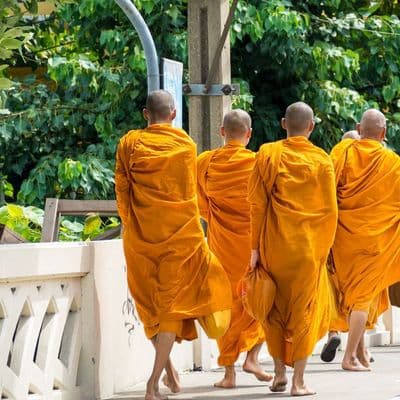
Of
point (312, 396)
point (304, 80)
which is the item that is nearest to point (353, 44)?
point (304, 80)

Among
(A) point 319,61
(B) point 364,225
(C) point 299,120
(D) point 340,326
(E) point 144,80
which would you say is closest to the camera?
(C) point 299,120

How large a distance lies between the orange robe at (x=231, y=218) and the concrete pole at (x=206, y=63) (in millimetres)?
2295

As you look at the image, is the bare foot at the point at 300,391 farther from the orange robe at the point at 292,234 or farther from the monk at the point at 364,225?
the monk at the point at 364,225

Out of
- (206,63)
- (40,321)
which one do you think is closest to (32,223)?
(206,63)

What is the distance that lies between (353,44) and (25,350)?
11048 millimetres

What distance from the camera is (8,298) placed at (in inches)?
329

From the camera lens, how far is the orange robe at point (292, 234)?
9570 mm

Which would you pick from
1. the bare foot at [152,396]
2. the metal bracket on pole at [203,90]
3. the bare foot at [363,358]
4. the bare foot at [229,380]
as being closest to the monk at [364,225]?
the bare foot at [363,358]

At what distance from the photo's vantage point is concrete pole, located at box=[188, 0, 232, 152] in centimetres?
1251

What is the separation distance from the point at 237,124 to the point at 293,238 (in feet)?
3.65

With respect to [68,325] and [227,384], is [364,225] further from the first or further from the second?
[68,325]

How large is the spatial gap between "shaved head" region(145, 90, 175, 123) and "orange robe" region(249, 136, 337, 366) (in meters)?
0.71

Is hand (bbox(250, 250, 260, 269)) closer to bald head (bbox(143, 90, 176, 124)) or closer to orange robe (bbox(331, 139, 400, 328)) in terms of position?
bald head (bbox(143, 90, 176, 124))

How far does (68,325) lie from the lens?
9.32 m
